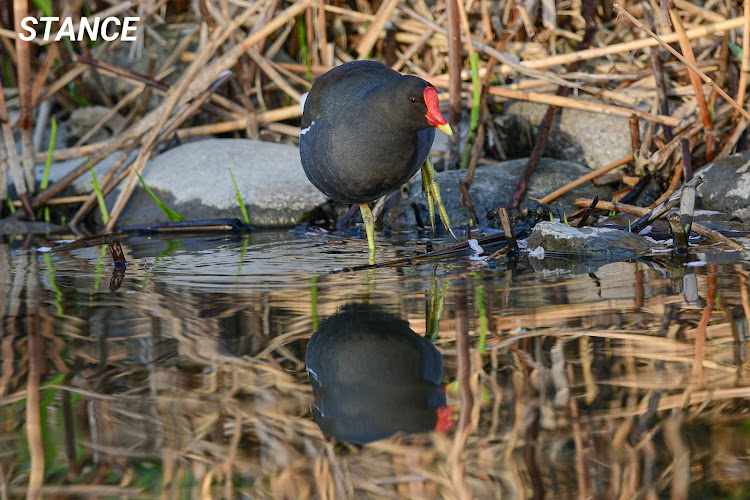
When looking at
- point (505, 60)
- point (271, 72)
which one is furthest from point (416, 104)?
point (271, 72)

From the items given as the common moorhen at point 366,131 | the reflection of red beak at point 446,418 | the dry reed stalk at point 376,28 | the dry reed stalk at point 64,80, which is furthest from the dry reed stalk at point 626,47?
the reflection of red beak at point 446,418

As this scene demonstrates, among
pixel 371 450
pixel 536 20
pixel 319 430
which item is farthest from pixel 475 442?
pixel 536 20

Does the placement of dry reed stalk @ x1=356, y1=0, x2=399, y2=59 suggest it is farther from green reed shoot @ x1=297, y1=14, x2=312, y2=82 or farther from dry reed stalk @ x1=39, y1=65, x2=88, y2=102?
dry reed stalk @ x1=39, y1=65, x2=88, y2=102

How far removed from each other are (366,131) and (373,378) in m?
1.56

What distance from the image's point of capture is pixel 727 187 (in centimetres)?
455

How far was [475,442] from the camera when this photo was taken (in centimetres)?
178

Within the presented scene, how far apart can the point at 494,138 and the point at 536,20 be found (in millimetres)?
929

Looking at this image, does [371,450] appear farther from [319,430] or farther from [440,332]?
[440,332]

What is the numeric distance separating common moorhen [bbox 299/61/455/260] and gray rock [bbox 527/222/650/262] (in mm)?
629

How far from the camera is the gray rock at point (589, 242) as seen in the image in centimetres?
379

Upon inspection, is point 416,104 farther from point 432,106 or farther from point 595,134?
point 595,134

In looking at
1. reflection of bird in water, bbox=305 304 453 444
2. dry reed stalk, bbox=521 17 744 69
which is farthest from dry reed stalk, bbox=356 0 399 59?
reflection of bird in water, bbox=305 304 453 444

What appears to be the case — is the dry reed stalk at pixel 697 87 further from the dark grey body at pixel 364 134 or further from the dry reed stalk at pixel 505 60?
the dark grey body at pixel 364 134

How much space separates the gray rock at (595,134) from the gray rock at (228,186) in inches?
62.6
